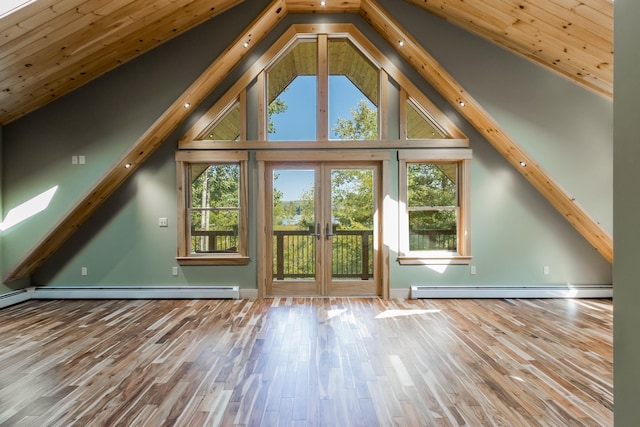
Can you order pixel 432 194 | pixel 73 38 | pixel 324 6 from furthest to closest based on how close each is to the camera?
pixel 432 194, pixel 324 6, pixel 73 38

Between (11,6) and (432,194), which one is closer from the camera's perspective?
(11,6)

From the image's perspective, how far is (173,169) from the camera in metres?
5.26

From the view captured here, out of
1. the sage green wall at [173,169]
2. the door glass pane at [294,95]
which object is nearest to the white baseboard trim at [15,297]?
the sage green wall at [173,169]

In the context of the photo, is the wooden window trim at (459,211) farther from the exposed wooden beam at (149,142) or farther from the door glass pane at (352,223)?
the exposed wooden beam at (149,142)

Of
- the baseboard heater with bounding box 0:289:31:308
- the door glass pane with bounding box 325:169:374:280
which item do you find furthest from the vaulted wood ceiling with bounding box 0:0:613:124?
the door glass pane with bounding box 325:169:374:280

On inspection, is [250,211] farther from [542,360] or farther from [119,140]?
[542,360]

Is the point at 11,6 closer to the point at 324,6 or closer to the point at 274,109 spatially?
the point at 274,109

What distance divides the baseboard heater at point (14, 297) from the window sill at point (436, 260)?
5.36m

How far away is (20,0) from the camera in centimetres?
300

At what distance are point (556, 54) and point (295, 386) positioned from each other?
4.48m

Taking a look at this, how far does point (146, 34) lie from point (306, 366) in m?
4.10

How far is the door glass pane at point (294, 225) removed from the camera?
5.43 meters

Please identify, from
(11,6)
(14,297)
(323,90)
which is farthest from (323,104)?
(14,297)

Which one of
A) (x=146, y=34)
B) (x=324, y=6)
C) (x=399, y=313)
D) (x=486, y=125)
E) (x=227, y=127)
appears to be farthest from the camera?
(x=227, y=127)
